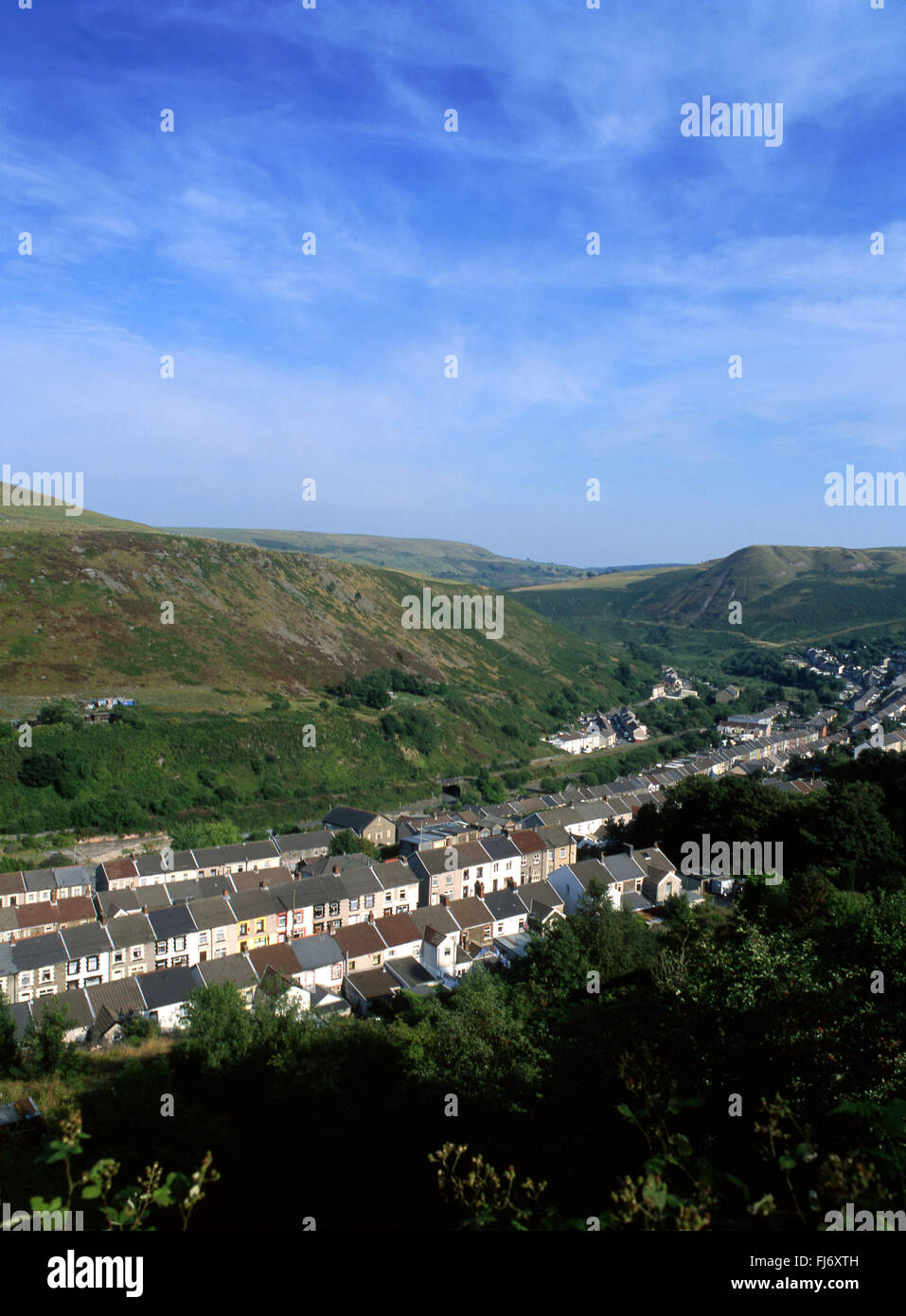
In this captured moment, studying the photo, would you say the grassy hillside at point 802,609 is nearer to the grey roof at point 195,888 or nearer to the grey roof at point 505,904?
the grey roof at point 505,904

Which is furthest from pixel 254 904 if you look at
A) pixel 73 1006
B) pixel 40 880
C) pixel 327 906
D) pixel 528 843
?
pixel 528 843

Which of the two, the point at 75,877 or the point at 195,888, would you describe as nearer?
the point at 195,888

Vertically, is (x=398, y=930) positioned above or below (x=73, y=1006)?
above

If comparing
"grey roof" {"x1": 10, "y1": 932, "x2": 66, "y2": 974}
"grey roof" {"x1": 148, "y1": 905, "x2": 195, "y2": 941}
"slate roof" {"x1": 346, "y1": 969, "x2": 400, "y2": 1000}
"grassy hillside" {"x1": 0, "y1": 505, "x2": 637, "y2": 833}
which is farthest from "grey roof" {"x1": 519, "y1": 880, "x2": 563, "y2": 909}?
"grassy hillside" {"x1": 0, "y1": 505, "x2": 637, "y2": 833}

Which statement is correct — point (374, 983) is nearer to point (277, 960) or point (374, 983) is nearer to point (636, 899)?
point (277, 960)

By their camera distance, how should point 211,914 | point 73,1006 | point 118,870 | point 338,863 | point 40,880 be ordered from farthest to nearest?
point 338,863
point 118,870
point 40,880
point 211,914
point 73,1006
